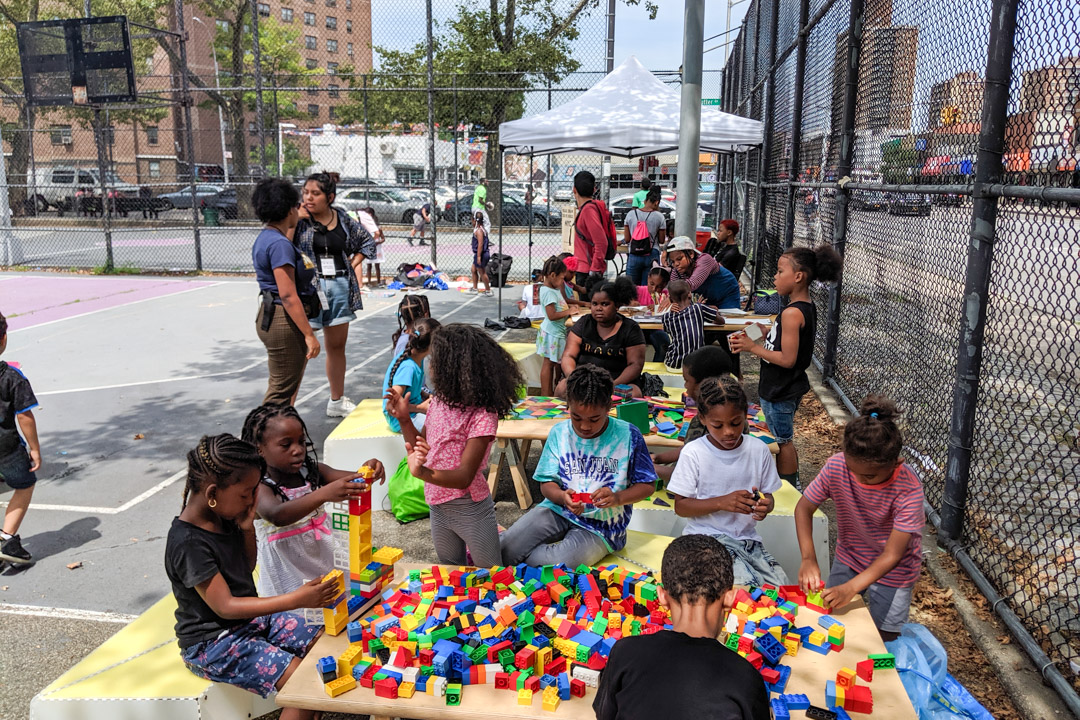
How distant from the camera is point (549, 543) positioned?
382 cm

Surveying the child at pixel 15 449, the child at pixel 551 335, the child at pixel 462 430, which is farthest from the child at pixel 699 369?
the child at pixel 15 449

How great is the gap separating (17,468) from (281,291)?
2011mm

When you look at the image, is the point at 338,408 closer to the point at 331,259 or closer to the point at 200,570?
the point at 331,259

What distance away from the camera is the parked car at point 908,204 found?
5594 mm

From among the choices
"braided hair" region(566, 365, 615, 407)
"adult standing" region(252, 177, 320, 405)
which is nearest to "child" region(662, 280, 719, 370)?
"adult standing" region(252, 177, 320, 405)

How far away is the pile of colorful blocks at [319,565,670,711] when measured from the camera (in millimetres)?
2568

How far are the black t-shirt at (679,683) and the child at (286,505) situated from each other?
58.9 inches

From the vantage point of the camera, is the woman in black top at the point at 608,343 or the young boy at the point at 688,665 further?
the woman in black top at the point at 608,343

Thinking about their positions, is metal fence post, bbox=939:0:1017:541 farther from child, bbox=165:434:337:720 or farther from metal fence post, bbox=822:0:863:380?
child, bbox=165:434:337:720

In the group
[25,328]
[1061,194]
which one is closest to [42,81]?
[25,328]

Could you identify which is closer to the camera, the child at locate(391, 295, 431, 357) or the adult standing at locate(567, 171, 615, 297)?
the child at locate(391, 295, 431, 357)

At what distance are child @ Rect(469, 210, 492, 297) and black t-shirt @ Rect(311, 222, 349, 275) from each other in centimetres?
744

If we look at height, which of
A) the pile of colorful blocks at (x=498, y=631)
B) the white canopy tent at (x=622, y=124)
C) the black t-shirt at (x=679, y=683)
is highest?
the white canopy tent at (x=622, y=124)

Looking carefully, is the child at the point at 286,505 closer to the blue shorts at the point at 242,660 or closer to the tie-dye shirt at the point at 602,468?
the blue shorts at the point at 242,660
